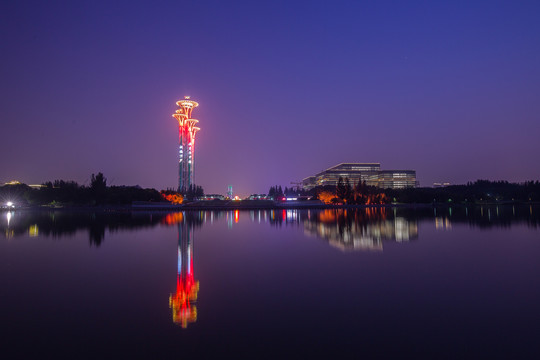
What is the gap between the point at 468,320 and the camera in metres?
6.42

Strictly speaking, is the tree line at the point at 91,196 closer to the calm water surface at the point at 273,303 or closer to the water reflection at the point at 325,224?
the water reflection at the point at 325,224

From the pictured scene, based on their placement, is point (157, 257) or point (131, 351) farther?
point (157, 257)

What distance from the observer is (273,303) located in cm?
751

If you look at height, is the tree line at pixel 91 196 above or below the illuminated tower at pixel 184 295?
above

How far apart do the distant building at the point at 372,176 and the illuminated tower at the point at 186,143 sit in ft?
264

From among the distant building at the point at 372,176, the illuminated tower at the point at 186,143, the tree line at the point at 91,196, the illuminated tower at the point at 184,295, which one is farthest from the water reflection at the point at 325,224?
the distant building at the point at 372,176

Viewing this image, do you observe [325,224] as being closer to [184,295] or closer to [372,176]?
[184,295]

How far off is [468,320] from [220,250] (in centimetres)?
1050

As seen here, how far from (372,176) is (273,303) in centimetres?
16163

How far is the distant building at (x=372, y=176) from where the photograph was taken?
157 m

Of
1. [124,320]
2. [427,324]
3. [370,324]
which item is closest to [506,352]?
[427,324]

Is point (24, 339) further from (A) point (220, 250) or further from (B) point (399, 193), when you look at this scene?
(B) point (399, 193)

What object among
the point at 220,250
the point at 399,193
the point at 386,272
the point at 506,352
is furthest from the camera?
the point at 399,193

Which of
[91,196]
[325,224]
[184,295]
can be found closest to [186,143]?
[91,196]
